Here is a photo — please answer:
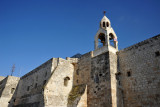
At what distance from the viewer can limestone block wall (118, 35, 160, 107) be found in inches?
433

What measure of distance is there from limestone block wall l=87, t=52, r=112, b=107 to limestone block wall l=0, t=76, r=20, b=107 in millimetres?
14766

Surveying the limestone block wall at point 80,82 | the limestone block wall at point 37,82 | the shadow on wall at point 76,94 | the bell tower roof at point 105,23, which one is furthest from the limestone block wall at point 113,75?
the limestone block wall at point 37,82

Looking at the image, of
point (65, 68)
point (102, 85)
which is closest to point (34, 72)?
point (65, 68)

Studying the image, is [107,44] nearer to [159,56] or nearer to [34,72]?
[159,56]

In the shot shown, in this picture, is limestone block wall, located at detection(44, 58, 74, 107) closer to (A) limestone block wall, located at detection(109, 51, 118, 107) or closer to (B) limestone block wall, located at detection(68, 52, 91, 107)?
(B) limestone block wall, located at detection(68, 52, 91, 107)

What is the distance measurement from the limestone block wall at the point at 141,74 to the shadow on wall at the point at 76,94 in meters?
3.53

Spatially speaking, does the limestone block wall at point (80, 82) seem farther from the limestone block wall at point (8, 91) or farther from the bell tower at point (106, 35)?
the limestone block wall at point (8, 91)

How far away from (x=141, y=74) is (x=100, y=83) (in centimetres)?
352

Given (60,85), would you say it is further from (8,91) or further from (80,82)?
(8,91)

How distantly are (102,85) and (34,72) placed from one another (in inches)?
400

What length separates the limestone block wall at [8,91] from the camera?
2302 centimetres

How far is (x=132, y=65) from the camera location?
42.3ft

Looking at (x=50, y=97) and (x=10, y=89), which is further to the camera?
(x=10, y=89)

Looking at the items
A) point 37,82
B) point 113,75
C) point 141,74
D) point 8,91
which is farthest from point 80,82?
point 8,91
